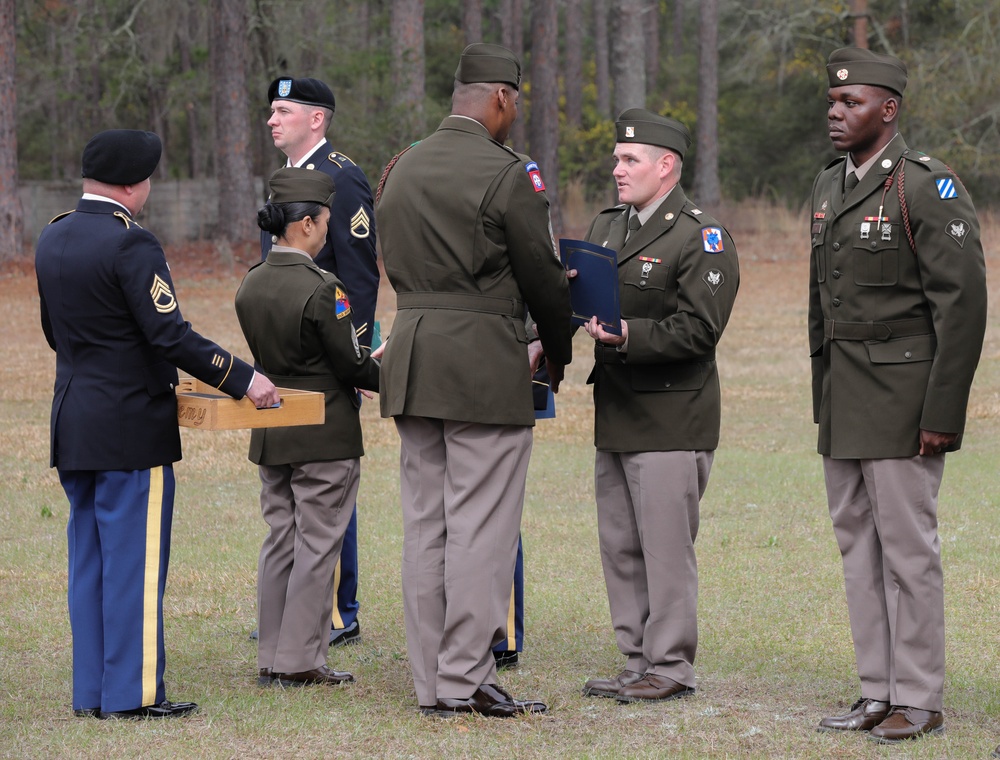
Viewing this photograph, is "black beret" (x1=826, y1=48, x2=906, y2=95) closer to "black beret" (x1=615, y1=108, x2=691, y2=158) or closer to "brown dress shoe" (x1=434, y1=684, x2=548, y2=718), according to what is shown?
"black beret" (x1=615, y1=108, x2=691, y2=158)

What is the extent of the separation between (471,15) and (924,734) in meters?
30.1

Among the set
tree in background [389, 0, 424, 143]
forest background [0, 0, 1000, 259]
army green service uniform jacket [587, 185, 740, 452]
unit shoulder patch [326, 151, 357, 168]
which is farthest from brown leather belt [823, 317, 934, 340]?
tree in background [389, 0, 424, 143]

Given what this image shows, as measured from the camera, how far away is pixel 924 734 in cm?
421

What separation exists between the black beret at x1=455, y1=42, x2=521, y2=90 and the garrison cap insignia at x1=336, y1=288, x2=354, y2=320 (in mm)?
869

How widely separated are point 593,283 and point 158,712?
2.04m

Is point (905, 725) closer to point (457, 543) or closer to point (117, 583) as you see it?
point (457, 543)

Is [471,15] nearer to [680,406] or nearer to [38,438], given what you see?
[38,438]

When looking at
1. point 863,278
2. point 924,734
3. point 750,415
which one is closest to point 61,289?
point 863,278

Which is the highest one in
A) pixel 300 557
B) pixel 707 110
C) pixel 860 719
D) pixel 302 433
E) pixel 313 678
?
pixel 707 110

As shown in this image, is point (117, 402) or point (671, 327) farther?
point (671, 327)

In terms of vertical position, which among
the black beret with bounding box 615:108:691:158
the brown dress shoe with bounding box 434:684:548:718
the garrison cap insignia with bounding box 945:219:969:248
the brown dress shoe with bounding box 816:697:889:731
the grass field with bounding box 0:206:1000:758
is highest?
the black beret with bounding box 615:108:691:158

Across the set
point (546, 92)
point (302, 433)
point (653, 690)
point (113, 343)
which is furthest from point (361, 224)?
point (546, 92)

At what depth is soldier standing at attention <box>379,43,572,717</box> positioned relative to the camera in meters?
4.44

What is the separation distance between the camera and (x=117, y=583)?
176 inches
